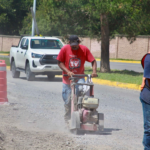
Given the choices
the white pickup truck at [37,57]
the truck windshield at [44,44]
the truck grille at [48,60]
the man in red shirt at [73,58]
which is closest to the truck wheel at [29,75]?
the white pickup truck at [37,57]

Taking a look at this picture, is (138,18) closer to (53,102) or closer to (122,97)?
(122,97)

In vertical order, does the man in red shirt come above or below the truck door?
above

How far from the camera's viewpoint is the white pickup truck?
1539 cm

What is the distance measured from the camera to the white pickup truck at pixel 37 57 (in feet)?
50.5

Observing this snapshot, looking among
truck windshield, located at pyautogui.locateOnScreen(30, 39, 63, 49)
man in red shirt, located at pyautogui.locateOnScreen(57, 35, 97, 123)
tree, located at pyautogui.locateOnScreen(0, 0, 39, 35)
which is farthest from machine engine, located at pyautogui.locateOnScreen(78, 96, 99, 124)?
tree, located at pyautogui.locateOnScreen(0, 0, 39, 35)

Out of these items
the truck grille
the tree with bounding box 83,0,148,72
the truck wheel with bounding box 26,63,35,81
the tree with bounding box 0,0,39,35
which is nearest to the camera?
the truck grille

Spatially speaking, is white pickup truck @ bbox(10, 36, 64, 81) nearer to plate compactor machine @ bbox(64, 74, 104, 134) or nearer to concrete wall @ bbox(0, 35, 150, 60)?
plate compactor machine @ bbox(64, 74, 104, 134)

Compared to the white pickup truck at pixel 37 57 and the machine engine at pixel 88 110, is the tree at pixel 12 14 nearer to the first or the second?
the white pickup truck at pixel 37 57

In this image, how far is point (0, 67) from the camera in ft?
30.2

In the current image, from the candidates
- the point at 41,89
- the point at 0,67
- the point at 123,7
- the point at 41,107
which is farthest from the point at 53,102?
the point at 123,7

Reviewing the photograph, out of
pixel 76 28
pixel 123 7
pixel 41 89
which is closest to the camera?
pixel 41 89

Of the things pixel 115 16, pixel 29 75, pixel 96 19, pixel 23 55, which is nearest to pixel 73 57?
pixel 29 75

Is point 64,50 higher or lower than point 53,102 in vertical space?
higher

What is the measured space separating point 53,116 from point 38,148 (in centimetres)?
280
